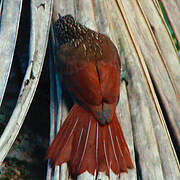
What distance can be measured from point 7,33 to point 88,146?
92cm

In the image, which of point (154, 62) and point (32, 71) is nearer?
point (32, 71)

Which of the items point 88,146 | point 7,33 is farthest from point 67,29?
point 88,146

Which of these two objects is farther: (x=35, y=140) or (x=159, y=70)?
(x=159, y=70)

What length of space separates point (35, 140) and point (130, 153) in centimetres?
72

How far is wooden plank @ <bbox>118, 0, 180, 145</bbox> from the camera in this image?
2.89 meters

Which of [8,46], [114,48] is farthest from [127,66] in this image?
[8,46]

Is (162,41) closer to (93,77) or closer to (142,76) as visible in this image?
(142,76)

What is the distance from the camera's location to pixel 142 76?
293cm

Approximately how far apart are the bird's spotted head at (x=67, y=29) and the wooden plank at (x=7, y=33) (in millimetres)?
501

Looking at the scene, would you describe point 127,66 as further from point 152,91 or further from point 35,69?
point 35,69

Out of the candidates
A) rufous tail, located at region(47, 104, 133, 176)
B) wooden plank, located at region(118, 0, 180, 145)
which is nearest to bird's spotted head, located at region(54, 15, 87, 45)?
wooden plank, located at region(118, 0, 180, 145)

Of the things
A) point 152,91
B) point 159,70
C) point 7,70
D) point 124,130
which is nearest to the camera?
point 7,70

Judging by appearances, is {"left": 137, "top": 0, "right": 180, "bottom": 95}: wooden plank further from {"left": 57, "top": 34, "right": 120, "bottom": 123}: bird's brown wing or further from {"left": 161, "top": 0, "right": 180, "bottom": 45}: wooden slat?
{"left": 57, "top": 34, "right": 120, "bottom": 123}: bird's brown wing

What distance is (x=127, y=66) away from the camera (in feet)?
9.94
